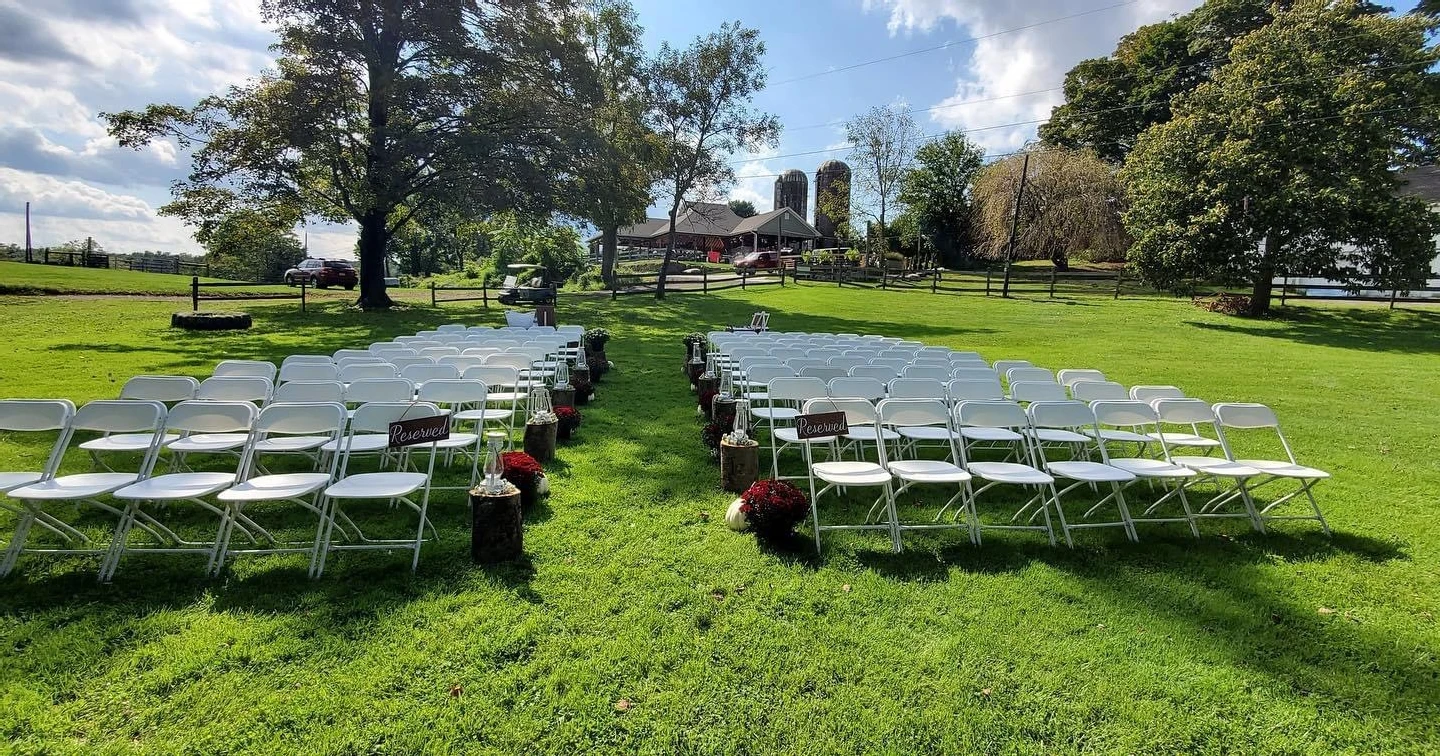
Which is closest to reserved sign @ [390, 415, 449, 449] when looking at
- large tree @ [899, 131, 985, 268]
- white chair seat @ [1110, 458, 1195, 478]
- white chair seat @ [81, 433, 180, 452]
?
white chair seat @ [81, 433, 180, 452]

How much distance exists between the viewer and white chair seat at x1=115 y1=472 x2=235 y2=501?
128 inches

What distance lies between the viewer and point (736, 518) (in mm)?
4246

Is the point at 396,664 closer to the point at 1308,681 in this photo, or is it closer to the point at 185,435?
the point at 185,435

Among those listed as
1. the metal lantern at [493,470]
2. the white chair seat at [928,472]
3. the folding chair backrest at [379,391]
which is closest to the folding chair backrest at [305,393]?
the folding chair backrest at [379,391]

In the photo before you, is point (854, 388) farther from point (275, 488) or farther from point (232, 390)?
point (232, 390)

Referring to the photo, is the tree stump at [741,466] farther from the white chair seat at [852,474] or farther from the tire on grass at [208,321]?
the tire on grass at [208,321]

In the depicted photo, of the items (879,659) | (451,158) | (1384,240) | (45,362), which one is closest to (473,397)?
(879,659)

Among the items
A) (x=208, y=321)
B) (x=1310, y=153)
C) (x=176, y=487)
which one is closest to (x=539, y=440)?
Result: (x=176, y=487)

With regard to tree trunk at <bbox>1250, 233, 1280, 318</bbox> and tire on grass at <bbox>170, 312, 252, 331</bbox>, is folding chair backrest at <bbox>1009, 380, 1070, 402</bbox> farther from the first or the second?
tree trunk at <bbox>1250, 233, 1280, 318</bbox>

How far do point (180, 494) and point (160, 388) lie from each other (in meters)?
2.32

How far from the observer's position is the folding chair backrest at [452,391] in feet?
15.9

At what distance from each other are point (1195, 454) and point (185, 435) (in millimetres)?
8970

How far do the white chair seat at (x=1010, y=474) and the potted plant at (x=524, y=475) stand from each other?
3.08 metres

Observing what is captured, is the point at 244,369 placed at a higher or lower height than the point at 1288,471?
higher
